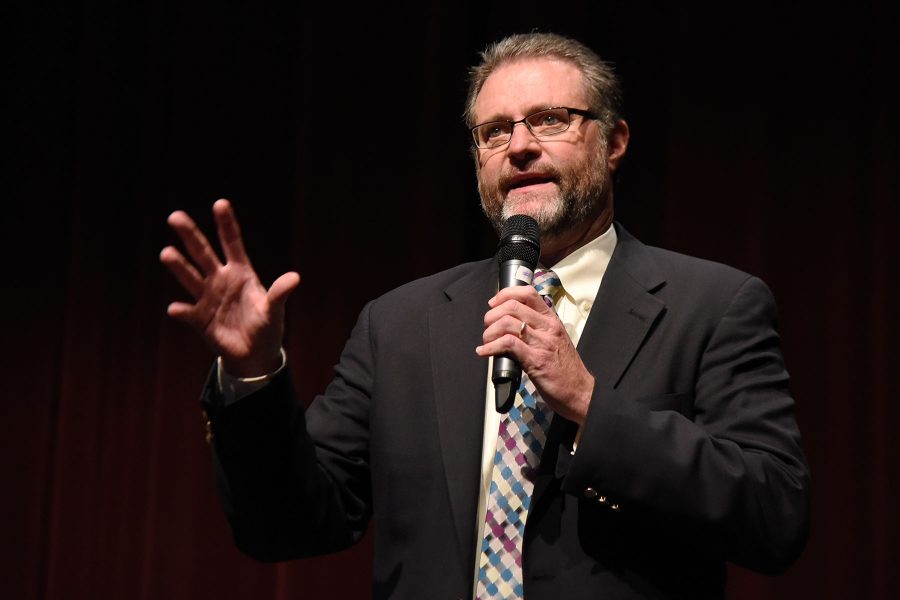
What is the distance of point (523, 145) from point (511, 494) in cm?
62

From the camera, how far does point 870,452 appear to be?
89.9 inches

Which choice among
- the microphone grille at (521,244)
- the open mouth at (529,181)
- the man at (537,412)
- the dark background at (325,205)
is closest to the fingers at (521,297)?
the man at (537,412)

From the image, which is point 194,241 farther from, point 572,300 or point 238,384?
point 572,300

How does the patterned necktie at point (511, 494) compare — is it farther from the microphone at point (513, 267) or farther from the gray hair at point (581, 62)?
the gray hair at point (581, 62)

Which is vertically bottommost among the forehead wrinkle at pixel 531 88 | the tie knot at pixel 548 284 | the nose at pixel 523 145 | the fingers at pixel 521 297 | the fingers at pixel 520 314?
the tie knot at pixel 548 284

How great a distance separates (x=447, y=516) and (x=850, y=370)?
133 cm

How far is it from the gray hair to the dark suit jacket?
11.1 inches

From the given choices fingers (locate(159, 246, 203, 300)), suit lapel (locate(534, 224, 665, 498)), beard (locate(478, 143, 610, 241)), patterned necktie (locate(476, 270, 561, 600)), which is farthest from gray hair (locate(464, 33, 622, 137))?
fingers (locate(159, 246, 203, 300))

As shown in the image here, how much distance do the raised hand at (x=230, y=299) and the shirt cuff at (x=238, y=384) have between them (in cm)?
3

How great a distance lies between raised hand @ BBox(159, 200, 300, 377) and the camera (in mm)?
1197

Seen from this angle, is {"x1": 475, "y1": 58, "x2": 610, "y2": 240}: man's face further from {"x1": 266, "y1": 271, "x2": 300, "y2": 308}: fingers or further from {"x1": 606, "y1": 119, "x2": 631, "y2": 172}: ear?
{"x1": 266, "y1": 271, "x2": 300, "y2": 308}: fingers

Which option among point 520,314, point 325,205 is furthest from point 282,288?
point 325,205

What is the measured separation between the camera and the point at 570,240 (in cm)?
172

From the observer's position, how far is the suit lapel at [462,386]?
141 cm
